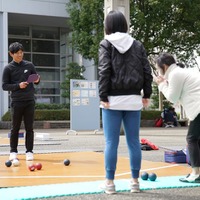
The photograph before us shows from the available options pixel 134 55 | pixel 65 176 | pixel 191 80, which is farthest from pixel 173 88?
pixel 65 176

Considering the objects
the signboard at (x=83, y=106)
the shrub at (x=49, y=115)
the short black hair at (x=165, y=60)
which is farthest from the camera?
the shrub at (x=49, y=115)

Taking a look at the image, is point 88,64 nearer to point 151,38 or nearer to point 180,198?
point 151,38

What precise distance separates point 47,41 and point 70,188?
85.1ft

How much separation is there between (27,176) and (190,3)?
60.0 feet

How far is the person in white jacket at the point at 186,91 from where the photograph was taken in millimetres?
5004

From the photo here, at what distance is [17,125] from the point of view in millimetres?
7086

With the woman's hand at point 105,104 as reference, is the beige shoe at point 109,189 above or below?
below

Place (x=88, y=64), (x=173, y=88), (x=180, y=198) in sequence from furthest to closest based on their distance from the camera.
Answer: (x=88, y=64)
(x=173, y=88)
(x=180, y=198)

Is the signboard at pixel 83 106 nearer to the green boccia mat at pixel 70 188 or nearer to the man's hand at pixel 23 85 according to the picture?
the man's hand at pixel 23 85

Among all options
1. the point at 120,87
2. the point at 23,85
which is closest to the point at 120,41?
the point at 120,87

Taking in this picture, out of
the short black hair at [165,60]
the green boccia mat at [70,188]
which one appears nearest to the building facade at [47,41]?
the short black hair at [165,60]

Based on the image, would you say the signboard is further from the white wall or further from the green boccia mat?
the green boccia mat

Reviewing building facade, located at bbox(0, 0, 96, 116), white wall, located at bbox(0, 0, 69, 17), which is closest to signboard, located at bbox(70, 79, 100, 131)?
building facade, located at bbox(0, 0, 96, 116)

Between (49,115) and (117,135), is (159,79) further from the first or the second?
(49,115)
